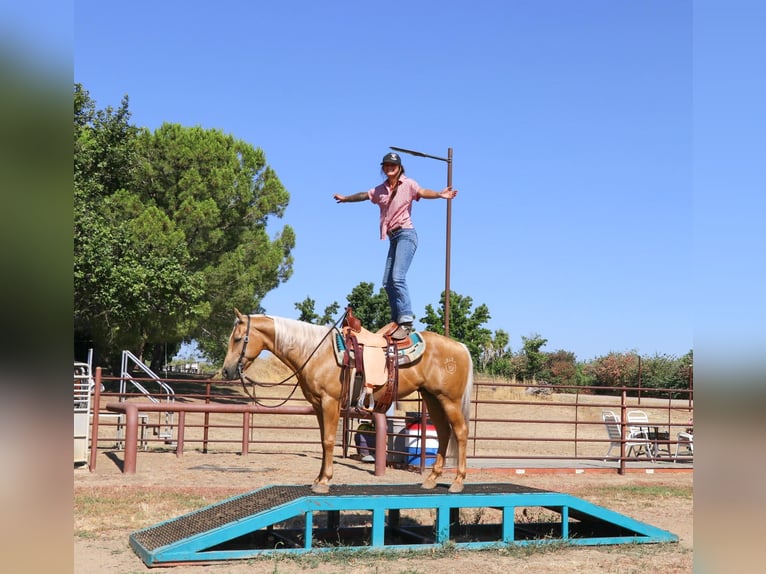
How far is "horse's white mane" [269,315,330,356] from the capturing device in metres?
7.66

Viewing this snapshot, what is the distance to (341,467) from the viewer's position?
47.4ft

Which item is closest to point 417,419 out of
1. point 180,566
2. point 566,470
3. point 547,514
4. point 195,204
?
point 566,470

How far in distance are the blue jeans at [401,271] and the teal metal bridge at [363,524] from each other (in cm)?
184

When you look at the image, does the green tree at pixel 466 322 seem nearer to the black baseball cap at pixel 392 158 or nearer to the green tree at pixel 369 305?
the green tree at pixel 369 305

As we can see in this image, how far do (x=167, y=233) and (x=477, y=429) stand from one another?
14.8m

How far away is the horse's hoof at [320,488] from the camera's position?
7.33 metres

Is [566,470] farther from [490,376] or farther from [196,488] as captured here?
[490,376]

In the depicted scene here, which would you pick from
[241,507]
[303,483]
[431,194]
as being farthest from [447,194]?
[303,483]

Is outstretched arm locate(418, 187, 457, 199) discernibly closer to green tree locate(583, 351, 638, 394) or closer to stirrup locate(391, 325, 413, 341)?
stirrup locate(391, 325, 413, 341)

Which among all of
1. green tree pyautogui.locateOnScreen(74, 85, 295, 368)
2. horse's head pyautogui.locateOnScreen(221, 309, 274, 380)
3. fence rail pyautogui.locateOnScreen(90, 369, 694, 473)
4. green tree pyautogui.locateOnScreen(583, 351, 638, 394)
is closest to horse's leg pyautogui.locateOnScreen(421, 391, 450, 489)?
fence rail pyautogui.locateOnScreen(90, 369, 694, 473)

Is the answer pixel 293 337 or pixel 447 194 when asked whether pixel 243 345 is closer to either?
pixel 293 337

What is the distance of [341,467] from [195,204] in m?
20.2
